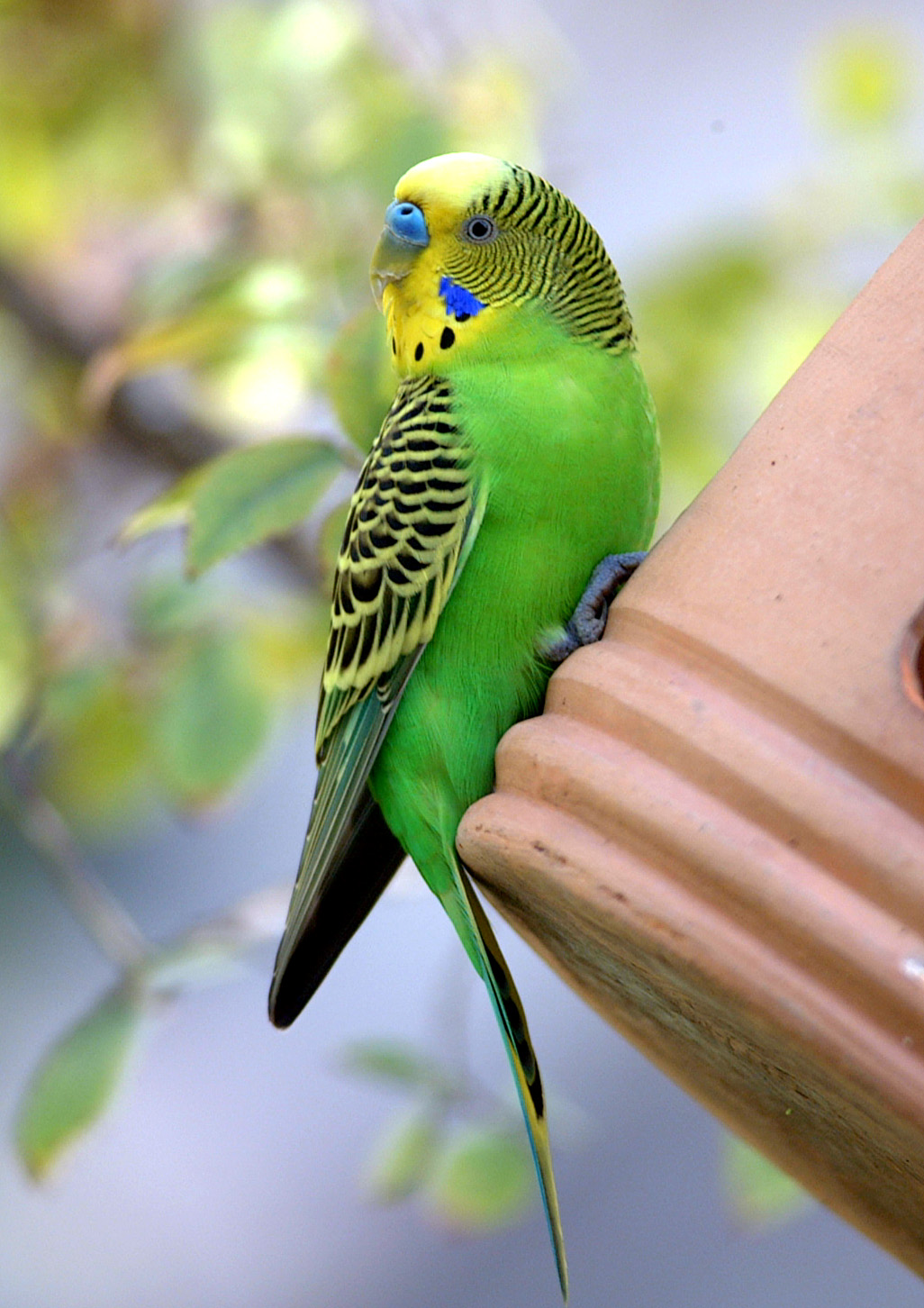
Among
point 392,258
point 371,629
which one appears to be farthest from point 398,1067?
point 392,258

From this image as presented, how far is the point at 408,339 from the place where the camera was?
143 centimetres

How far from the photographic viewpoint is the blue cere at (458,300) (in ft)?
4.54

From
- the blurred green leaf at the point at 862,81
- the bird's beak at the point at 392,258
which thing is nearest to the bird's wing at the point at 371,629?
the bird's beak at the point at 392,258

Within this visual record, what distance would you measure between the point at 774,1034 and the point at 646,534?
62cm

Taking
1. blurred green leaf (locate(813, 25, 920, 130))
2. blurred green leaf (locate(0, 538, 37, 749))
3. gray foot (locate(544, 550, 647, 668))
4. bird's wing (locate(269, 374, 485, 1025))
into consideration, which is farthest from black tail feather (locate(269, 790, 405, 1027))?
blurred green leaf (locate(813, 25, 920, 130))

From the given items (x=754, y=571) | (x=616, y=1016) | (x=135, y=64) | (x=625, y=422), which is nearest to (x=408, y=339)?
(x=625, y=422)

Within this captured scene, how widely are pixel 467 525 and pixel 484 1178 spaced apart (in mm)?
792

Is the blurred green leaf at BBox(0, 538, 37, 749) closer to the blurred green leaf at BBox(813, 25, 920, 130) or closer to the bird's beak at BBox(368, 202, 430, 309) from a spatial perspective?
the bird's beak at BBox(368, 202, 430, 309)

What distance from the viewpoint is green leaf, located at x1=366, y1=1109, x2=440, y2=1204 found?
5.34 feet

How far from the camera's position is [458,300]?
139 centimetres

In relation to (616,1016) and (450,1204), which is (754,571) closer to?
(616,1016)

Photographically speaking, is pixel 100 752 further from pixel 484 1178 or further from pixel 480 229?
pixel 480 229

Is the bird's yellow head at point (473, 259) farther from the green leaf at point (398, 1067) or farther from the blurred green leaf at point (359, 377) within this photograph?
the green leaf at point (398, 1067)

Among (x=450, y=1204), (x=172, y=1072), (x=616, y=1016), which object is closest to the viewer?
(x=616, y=1016)
